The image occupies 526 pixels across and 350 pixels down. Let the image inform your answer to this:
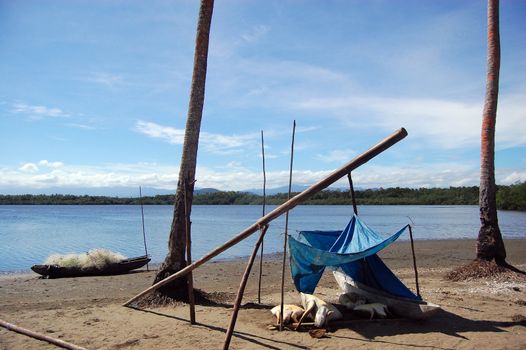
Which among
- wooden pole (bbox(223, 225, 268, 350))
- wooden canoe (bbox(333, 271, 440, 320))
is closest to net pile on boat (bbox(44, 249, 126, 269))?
wooden canoe (bbox(333, 271, 440, 320))

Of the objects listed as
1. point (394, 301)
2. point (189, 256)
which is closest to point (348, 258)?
A: point (394, 301)

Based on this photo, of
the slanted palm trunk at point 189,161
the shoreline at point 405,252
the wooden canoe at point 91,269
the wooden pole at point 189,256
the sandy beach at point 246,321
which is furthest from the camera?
the shoreline at point 405,252

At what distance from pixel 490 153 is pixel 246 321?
20.8 ft

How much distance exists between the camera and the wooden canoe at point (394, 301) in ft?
19.1

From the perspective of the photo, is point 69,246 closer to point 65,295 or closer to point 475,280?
point 65,295

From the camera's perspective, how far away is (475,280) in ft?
28.4

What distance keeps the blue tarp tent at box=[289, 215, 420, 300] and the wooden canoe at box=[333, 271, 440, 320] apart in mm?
95

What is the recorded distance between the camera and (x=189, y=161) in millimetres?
7305

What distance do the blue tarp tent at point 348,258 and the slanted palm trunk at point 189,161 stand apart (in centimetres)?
206

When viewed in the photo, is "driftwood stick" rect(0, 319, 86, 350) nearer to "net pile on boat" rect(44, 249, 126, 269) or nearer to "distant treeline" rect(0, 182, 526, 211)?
"net pile on boat" rect(44, 249, 126, 269)

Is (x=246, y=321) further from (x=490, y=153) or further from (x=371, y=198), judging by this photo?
(x=371, y=198)

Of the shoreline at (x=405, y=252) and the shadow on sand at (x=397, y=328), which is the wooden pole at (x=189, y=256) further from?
the shoreline at (x=405, y=252)

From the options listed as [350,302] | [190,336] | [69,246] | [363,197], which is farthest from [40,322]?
[363,197]

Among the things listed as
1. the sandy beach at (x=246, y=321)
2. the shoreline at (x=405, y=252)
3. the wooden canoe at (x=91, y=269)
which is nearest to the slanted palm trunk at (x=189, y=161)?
the sandy beach at (x=246, y=321)
